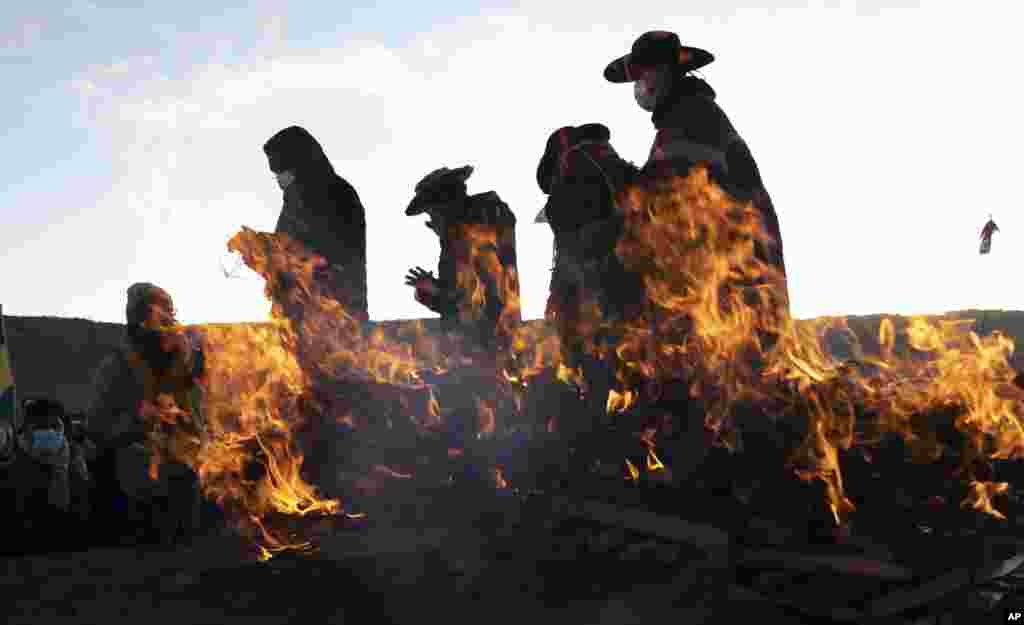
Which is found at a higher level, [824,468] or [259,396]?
[259,396]

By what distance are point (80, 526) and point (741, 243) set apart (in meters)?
5.70

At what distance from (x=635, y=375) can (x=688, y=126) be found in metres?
1.84

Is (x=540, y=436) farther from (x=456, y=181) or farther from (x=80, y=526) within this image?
(x=80, y=526)

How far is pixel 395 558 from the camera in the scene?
5273 mm

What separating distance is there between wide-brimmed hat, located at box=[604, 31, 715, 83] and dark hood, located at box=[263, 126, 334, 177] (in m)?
3.42

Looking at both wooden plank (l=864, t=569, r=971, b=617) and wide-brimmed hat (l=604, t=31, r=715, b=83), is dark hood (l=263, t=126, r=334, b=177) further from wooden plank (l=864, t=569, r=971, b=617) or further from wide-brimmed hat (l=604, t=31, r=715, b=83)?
wooden plank (l=864, t=569, r=971, b=617)

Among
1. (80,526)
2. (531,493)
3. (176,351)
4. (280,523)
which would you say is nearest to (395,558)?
(531,493)

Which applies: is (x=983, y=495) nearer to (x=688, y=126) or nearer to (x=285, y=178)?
(x=688, y=126)

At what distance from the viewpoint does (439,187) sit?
936 centimetres

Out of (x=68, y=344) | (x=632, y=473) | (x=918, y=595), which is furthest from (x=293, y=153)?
(x=68, y=344)

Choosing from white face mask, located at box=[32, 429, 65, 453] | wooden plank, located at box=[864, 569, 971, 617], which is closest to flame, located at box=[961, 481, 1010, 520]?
wooden plank, located at box=[864, 569, 971, 617]

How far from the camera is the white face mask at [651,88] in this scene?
272 inches

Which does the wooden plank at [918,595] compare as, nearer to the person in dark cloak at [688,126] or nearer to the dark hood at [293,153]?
the person in dark cloak at [688,126]

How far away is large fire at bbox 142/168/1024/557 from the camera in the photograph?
18.9 feet
